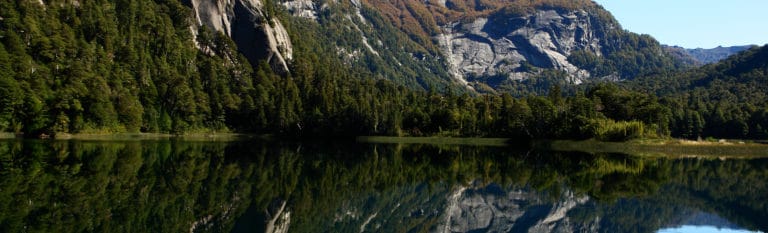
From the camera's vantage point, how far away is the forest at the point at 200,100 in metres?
112

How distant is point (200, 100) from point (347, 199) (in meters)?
130

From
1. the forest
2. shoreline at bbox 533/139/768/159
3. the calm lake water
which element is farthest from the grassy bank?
the calm lake water

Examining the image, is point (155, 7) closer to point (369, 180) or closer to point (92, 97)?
point (92, 97)

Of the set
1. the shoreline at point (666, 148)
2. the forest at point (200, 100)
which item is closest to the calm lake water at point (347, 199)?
the shoreline at point (666, 148)

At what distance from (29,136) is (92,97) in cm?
2040

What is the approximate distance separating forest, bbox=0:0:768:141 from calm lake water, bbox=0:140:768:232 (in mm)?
62510

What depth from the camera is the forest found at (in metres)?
112

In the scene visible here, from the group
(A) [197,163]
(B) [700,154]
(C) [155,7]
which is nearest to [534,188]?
(A) [197,163]

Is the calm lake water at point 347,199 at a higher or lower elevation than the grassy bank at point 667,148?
lower

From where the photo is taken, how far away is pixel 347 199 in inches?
1404

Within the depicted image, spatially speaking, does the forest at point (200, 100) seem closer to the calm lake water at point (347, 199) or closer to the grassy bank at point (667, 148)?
the grassy bank at point (667, 148)

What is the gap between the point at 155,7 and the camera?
185 m

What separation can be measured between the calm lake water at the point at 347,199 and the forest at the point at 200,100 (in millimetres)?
62510

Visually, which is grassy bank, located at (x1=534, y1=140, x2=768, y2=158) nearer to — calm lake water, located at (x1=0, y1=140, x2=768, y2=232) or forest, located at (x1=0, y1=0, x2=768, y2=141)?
forest, located at (x1=0, y1=0, x2=768, y2=141)
